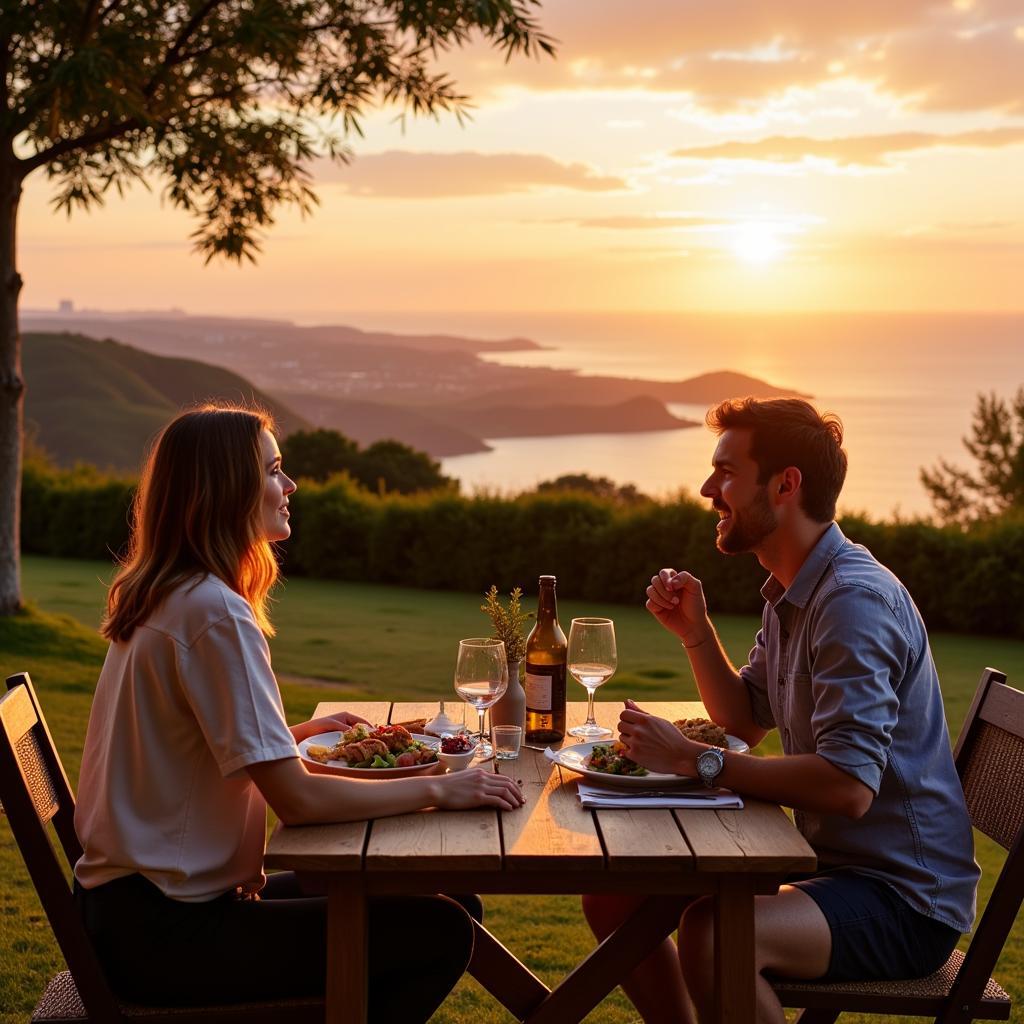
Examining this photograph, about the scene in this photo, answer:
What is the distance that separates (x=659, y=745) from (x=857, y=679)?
46 cm

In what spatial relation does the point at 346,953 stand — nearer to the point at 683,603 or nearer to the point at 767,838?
the point at 767,838

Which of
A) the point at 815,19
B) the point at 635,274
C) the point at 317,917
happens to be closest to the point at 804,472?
the point at 317,917

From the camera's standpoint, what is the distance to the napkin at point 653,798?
8.66ft

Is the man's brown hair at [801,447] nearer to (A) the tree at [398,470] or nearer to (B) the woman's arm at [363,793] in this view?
(B) the woman's arm at [363,793]

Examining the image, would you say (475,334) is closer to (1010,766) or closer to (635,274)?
(635,274)

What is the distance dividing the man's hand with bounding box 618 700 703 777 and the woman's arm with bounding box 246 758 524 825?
30cm

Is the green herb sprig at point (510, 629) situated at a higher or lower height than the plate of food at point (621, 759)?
higher

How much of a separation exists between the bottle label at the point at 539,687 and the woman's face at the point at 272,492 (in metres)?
0.76

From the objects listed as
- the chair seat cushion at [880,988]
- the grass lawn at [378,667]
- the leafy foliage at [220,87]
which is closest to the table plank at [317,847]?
the chair seat cushion at [880,988]

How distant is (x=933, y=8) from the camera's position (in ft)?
39.4

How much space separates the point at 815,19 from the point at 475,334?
26733 mm

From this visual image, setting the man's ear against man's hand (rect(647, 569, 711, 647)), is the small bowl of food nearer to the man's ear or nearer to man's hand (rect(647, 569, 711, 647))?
man's hand (rect(647, 569, 711, 647))

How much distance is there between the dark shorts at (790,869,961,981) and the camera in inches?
105

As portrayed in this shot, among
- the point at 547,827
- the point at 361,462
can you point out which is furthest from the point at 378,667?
the point at 361,462
